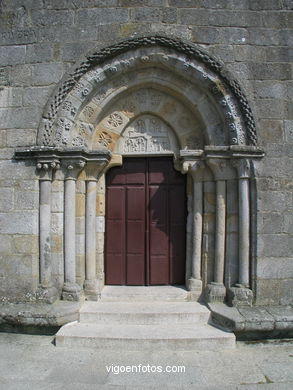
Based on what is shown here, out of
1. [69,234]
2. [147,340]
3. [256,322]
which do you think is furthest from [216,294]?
[69,234]

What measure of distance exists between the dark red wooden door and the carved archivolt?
0.52 metres

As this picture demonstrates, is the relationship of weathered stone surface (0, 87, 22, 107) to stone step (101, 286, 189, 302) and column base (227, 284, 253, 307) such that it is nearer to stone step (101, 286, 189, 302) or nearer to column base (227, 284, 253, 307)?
stone step (101, 286, 189, 302)

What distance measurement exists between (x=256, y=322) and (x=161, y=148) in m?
2.63

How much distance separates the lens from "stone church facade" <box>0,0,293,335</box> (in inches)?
151

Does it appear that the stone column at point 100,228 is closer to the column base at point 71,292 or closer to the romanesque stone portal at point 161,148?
the romanesque stone portal at point 161,148

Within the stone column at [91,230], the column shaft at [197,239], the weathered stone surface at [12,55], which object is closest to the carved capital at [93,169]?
the stone column at [91,230]

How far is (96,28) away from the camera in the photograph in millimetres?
3971

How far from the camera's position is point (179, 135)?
427cm

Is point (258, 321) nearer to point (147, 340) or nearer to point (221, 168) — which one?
point (147, 340)

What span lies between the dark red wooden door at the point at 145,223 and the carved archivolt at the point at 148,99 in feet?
1.70

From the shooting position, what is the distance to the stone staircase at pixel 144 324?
3348 millimetres

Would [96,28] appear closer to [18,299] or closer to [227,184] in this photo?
[227,184]

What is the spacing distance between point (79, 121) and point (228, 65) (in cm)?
220

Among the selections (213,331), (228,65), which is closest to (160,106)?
(228,65)
